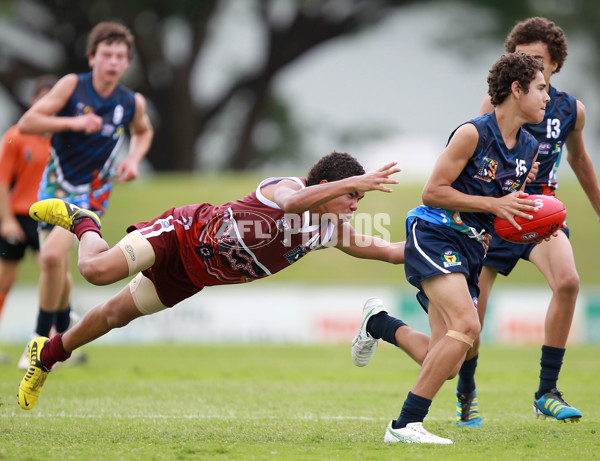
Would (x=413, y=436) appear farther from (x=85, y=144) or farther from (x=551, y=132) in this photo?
(x=85, y=144)

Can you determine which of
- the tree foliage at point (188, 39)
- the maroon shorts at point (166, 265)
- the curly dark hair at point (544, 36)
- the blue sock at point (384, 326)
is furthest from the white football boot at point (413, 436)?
the tree foliage at point (188, 39)

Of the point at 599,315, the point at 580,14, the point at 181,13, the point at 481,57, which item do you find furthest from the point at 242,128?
the point at 599,315

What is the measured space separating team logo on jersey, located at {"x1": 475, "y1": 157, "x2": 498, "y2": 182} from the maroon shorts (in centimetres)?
200

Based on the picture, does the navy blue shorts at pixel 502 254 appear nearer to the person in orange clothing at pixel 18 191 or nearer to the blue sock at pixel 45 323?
the blue sock at pixel 45 323

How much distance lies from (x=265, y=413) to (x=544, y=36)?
11.0 feet

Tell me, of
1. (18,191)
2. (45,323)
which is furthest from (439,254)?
(18,191)

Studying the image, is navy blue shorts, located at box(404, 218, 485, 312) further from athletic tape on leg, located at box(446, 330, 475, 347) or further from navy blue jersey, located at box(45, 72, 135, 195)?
navy blue jersey, located at box(45, 72, 135, 195)

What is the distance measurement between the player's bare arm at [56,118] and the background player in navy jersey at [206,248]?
1.59 metres

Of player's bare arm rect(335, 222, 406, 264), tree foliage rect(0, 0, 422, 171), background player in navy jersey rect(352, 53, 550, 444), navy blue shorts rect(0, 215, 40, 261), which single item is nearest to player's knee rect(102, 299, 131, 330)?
player's bare arm rect(335, 222, 406, 264)

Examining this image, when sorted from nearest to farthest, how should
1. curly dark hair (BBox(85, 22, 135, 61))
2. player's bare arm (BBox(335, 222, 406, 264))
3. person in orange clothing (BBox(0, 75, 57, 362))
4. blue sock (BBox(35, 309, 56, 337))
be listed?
player's bare arm (BBox(335, 222, 406, 264))
curly dark hair (BBox(85, 22, 135, 61))
blue sock (BBox(35, 309, 56, 337))
person in orange clothing (BBox(0, 75, 57, 362))

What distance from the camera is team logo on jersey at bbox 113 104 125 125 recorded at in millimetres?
7715

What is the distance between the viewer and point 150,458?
4246mm

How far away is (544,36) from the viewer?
5.98 metres

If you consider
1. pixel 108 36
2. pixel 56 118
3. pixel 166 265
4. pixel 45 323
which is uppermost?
pixel 108 36
